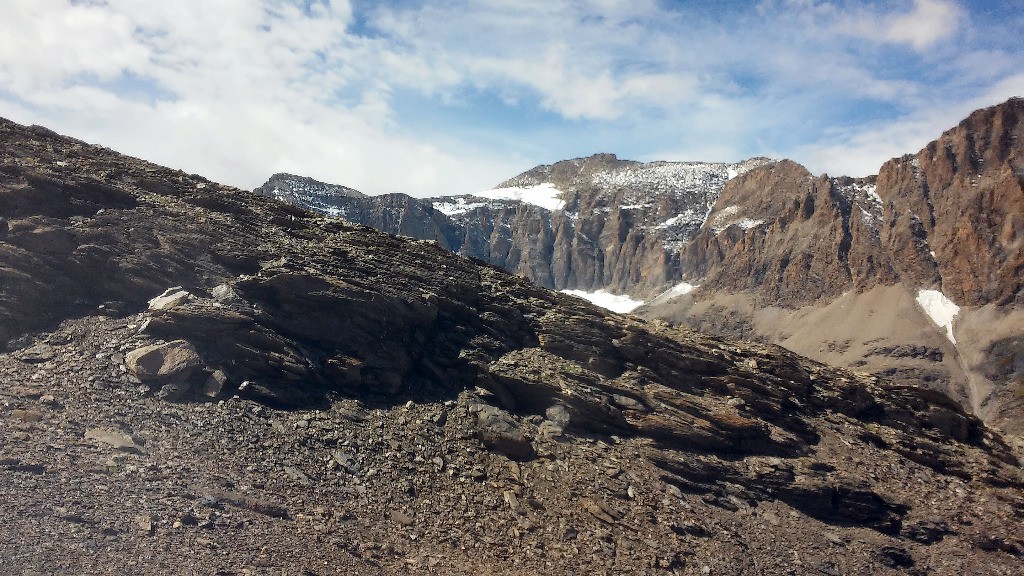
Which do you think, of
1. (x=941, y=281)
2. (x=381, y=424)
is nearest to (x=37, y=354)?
(x=381, y=424)

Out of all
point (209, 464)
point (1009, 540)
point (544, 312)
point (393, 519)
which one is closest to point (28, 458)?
point (209, 464)

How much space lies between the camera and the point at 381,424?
2559cm

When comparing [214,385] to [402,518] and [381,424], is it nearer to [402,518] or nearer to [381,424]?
[381,424]

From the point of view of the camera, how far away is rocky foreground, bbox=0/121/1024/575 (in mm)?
19109

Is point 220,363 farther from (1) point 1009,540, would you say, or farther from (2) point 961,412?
(2) point 961,412

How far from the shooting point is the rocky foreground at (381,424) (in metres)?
19.1

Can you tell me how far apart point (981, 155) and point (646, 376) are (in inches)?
7815

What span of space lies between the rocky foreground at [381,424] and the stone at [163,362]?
0.10m

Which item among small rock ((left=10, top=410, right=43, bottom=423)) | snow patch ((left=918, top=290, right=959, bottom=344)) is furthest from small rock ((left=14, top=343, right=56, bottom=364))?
snow patch ((left=918, top=290, right=959, bottom=344))

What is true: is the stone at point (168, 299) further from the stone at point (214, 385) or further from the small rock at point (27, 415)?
the small rock at point (27, 415)

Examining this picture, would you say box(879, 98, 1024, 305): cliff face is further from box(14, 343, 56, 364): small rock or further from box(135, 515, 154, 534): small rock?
box(14, 343, 56, 364): small rock

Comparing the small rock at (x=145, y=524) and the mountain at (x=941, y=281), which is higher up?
the mountain at (x=941, y=281)

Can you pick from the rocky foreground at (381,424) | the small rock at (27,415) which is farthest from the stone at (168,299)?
the small rock at (27,415)

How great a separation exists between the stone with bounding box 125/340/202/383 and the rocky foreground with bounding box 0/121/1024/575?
0.32 feet
